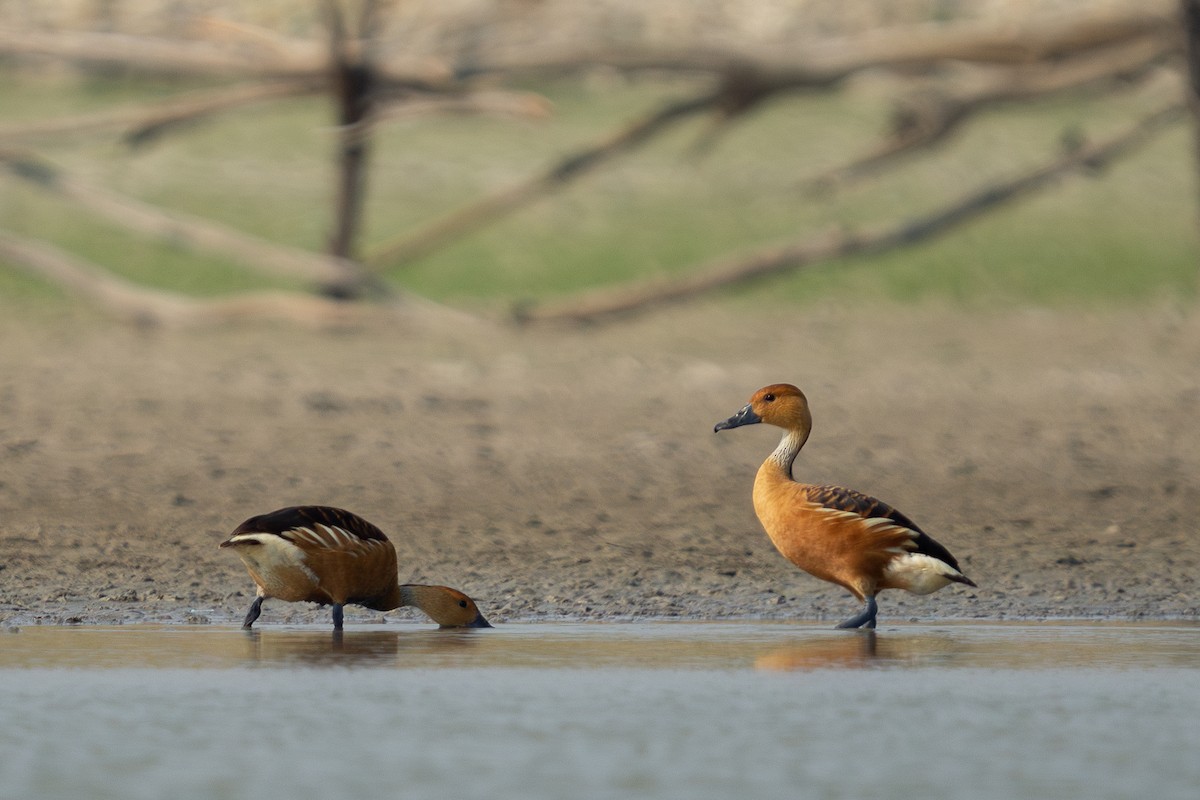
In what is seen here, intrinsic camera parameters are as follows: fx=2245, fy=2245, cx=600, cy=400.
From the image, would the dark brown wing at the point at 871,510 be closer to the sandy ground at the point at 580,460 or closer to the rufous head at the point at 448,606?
the sandy ground at the point at 580,460

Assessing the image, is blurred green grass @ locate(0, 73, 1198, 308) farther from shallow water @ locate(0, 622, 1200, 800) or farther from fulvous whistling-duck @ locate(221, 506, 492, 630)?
shallow water @ locate(0, 622, 1200, 800)

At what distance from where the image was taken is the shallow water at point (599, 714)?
5.76m

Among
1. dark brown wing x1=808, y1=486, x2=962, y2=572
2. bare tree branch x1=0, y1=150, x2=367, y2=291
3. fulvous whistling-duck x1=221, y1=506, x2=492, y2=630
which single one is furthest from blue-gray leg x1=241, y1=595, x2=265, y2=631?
bare tree branch x1=0, y1=150, x2=367, y2=291

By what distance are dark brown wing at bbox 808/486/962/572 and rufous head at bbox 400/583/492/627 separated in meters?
1.44

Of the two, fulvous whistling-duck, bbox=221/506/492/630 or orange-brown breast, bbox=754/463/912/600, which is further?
orange-brown breast, bbox=754/463/912/600

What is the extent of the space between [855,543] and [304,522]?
2.15 meters

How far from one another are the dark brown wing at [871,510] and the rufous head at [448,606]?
1436mm

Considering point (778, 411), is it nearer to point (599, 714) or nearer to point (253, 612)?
point (253, 612)

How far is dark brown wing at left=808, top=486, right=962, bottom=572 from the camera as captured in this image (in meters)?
8.85

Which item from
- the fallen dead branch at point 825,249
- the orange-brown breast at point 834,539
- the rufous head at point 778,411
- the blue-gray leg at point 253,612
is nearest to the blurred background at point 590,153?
the fallen dead branch at point 825,249

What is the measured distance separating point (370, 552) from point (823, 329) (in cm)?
936

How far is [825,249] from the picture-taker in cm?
1560

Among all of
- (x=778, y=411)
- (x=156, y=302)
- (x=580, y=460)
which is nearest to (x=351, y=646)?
(x=778, y=411)

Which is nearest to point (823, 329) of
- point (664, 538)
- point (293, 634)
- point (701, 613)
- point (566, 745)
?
point (664, 538)
